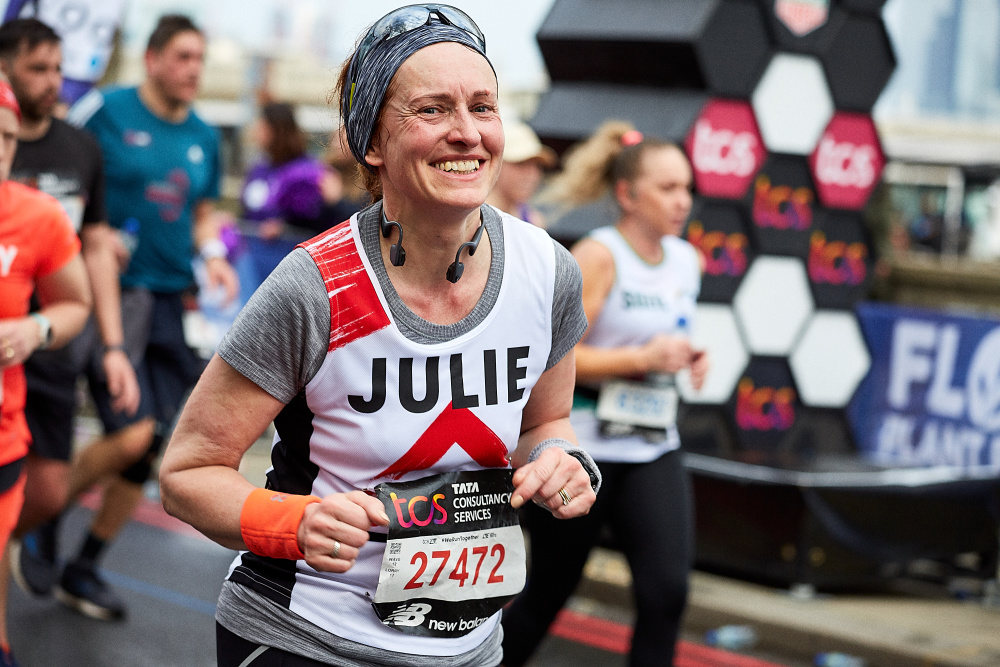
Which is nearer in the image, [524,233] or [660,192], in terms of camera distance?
[524,233]

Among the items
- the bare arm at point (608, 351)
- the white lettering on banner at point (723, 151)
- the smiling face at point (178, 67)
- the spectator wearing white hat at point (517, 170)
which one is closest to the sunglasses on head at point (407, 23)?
the bare arm at point (608, 351)

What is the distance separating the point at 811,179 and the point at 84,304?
14.1ft

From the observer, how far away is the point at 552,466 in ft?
6.43

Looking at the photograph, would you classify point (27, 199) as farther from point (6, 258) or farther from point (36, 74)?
point (36, 74)

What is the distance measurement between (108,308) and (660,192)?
2152 mm

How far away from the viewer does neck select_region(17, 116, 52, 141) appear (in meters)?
4.46

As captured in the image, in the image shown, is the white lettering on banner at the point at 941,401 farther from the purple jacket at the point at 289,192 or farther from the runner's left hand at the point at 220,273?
the purple jacket at the point at 289,192

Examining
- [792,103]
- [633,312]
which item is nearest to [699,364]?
[633,312]

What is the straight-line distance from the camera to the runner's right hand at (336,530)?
1750mm

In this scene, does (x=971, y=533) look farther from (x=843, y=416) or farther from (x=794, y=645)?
(x=794, y=645)

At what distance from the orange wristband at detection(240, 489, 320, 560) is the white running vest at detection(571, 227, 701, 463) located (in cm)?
199

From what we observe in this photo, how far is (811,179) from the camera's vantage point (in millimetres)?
6590

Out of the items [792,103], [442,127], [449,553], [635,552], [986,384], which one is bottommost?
[635,552]

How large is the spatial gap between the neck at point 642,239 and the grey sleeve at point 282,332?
2.19 metres
